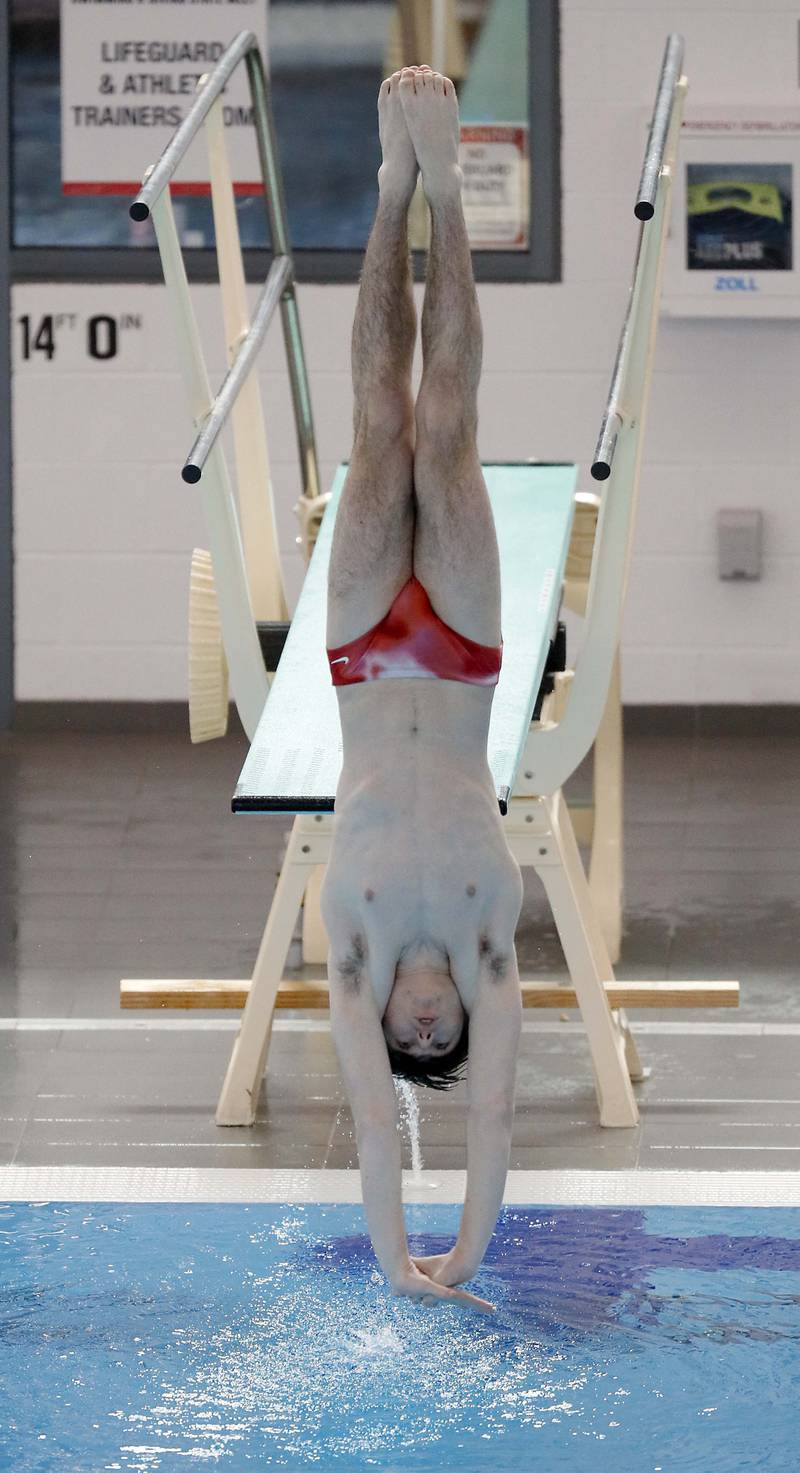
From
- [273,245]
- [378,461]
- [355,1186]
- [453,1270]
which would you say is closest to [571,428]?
[273,245]

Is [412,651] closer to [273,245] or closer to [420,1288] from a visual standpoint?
[420,1288]

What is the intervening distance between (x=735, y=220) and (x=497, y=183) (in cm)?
104

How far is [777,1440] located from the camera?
11.7 feet

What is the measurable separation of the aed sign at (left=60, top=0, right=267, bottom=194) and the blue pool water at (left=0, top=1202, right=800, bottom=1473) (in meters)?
5.81

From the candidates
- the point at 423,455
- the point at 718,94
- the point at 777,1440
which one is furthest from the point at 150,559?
the point at 777,1440

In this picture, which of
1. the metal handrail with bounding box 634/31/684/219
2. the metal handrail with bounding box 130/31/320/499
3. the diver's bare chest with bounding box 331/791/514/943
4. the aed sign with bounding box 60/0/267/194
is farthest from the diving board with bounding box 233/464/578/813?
the aed sign with bounding box 60/0/267/194

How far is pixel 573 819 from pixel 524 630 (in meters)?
1.53

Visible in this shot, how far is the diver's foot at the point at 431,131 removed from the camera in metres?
3.62

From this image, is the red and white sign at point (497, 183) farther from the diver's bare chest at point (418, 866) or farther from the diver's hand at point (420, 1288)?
the diver's hand at point (420, 1288)

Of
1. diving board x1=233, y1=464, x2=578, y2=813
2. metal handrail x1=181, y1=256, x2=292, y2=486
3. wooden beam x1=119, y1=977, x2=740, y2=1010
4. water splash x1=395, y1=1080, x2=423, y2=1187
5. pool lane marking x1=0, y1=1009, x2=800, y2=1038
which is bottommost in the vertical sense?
water splash x1=395, y1=1080, x2=423, y2=1187

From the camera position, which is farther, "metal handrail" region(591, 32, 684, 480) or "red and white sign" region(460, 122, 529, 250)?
"red and white sign" region(460, 122, 529, 250)

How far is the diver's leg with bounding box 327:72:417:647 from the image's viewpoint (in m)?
3.76

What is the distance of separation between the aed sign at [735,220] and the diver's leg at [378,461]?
5.43m

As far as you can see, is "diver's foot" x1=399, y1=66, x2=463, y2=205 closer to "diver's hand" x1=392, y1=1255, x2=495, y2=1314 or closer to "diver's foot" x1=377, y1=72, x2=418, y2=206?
"diver's foot" x1=377, y1=72, x2=418, y2=206
